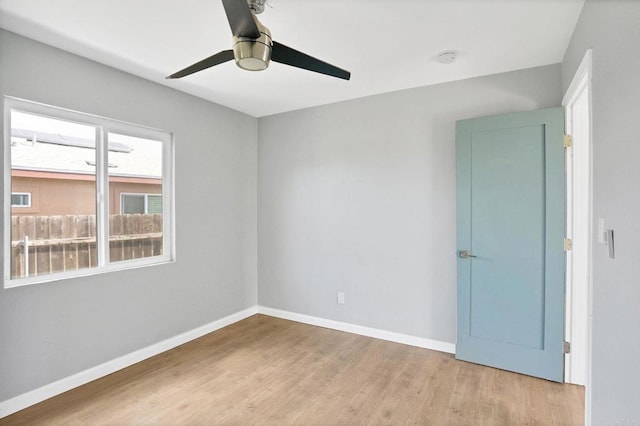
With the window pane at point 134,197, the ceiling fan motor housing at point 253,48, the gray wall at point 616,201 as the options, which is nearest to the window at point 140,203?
the window pane at point 134,197

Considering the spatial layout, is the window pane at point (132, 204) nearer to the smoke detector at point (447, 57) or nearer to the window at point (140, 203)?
the window at point (140, 203)

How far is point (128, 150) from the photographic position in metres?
3.02

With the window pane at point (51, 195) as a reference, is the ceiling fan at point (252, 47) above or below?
above

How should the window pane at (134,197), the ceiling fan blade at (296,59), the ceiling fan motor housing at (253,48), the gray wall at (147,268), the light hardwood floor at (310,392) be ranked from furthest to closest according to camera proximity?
the window pane at (134,197) < the gray wall at (147,268) < the light hardwood floor at (310,392) < the ceiling fan blade at (296,59) < the ceiling fan motor housing at (253,48)

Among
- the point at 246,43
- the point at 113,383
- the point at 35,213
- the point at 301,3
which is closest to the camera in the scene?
the point at 246,43

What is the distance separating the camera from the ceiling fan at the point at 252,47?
53.8 inches

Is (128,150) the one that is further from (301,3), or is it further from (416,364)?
(416,364)

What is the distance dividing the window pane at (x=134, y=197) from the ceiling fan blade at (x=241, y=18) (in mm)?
2039

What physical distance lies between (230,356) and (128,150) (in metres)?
2.16

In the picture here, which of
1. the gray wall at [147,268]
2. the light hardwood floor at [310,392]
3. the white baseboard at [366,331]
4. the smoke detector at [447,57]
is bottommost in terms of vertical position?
the light hardwood floor at [310,392]

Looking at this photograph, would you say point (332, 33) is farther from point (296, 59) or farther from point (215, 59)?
point (215, 59)

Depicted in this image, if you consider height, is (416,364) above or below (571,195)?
below

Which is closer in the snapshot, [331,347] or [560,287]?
[560,287]

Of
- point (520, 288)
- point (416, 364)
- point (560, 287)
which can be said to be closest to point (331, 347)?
point (416, 364)
